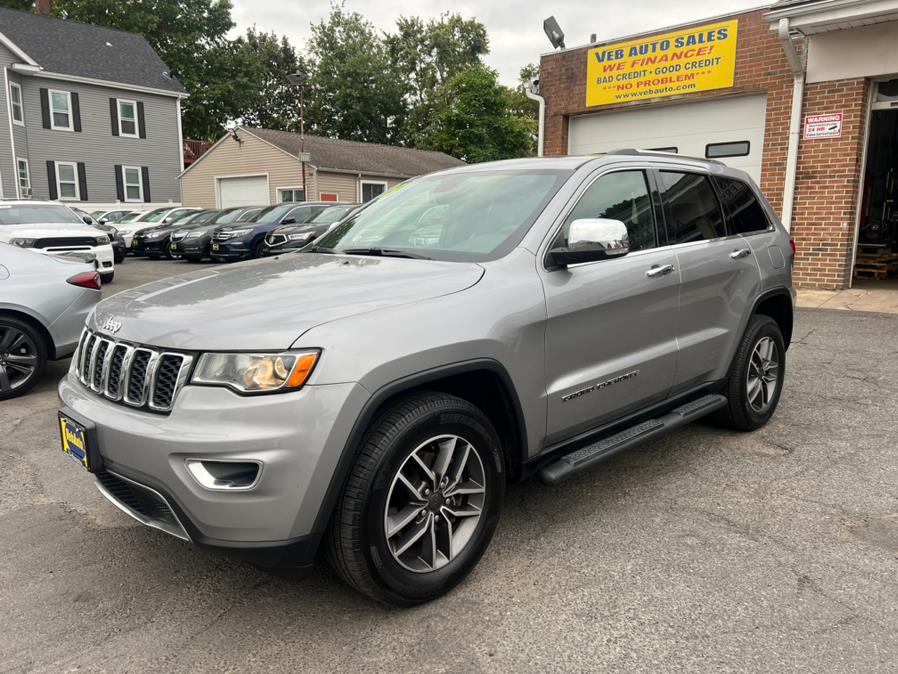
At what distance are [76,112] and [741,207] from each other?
31.0 m

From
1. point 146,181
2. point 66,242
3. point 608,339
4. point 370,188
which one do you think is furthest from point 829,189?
point 146,181

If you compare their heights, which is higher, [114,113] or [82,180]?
[114,113]

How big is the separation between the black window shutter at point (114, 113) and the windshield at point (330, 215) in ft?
57.7

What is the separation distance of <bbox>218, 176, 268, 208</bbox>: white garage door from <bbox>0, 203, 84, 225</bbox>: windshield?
1698 cm

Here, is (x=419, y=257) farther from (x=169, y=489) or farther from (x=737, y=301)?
(x=737, y=301)

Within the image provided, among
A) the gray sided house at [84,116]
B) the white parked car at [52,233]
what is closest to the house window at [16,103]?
the gray sided house at [84,116]

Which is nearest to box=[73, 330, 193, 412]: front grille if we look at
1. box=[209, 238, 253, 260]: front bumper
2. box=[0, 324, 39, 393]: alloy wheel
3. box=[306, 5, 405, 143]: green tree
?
box=[0, 324, 39, 393]: alloy wheel

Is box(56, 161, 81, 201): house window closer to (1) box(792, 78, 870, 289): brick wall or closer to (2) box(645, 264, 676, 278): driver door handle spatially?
(1) box(792, 78, 870, 289): brick wall

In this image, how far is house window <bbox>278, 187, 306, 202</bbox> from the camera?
2791cm

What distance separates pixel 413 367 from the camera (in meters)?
2.48

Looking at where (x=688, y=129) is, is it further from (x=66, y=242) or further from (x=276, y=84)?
(x=276, y=84)

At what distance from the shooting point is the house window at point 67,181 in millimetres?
28578

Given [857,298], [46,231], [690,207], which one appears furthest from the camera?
[46,231]

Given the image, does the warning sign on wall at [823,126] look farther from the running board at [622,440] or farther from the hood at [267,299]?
the hood at [267,299]
